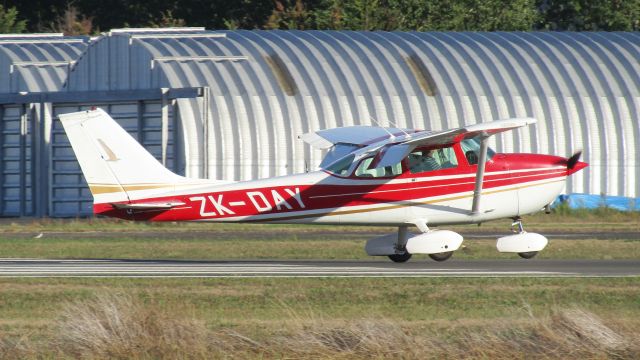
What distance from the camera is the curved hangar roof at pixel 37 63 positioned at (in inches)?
1578

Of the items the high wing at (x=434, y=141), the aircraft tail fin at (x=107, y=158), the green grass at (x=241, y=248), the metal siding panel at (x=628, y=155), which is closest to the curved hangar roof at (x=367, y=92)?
the metal siding panel at (x=628, y=155)

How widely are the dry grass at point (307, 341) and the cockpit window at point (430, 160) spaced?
9479 mm

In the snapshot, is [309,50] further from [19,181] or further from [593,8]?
[593,8]

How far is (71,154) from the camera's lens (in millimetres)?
38438

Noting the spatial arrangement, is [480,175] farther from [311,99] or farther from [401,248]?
[311,99]

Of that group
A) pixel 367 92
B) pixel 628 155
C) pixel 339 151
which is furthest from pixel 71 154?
pixel 628 155

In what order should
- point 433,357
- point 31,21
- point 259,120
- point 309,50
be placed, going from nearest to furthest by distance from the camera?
point 433,357 → point 259,120 → point 309,50 → point 31,21

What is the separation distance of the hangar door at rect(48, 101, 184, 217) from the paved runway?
14895 millimetres

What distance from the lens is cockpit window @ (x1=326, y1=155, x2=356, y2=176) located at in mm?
21156

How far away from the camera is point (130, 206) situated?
19969 mm

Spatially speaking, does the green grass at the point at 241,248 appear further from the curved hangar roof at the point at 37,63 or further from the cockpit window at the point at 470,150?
the curved hangar roof at the point at 37,63

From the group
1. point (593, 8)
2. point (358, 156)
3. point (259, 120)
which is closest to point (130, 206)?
point (358, 156)

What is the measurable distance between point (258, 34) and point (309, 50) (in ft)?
9.84

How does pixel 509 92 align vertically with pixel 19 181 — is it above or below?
above
